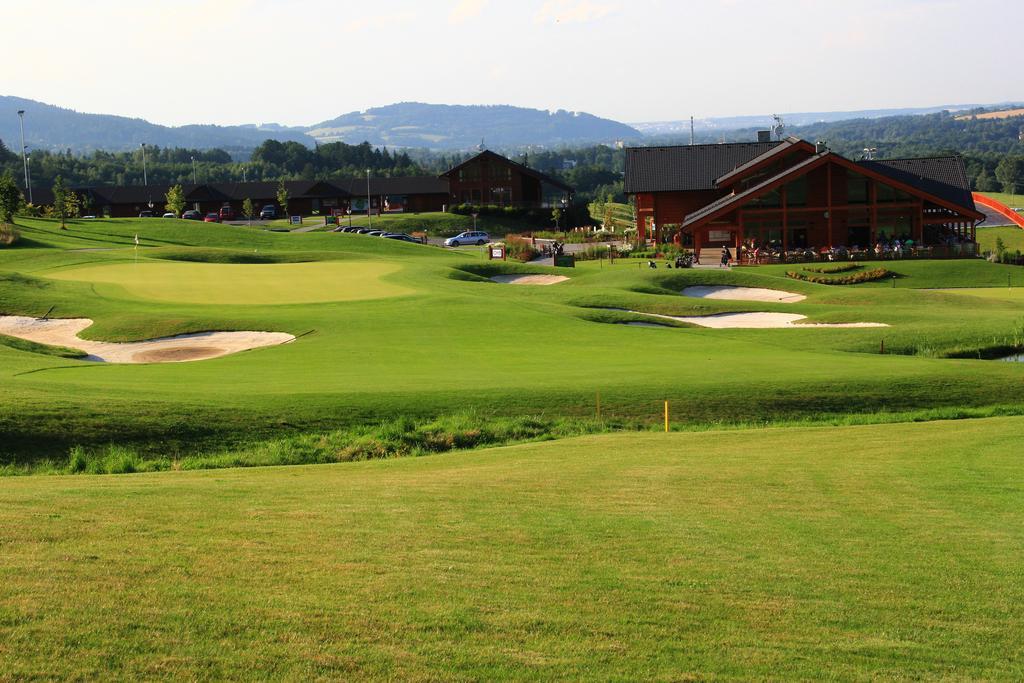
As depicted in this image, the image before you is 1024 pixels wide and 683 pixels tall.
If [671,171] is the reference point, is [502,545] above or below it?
below

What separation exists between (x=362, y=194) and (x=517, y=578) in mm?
127618

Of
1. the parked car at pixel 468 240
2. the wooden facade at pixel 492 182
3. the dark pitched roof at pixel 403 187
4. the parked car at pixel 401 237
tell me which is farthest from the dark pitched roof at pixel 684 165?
the dark pitched roof at pixel 403 187

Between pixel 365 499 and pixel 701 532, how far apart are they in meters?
4.70

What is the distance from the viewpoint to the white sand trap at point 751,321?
41.7 meters

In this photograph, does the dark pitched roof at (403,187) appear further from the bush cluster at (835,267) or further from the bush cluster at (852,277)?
the bush cluster at (852,277)

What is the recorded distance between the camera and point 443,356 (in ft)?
112

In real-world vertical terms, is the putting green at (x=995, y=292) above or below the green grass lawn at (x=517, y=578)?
above

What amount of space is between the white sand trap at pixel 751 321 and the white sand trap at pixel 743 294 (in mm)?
5667

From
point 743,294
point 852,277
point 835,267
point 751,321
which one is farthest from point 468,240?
point 751,321

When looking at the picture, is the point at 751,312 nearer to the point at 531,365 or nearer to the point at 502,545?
the point at 531,365

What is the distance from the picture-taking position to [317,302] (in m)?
46.8

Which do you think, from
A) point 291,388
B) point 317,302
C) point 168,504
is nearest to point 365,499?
point 168,504

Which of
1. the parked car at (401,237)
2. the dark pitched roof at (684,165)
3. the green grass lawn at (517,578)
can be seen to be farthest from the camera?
the parked car at (401,237)

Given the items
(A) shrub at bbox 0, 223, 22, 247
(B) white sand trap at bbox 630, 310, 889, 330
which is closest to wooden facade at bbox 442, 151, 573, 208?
(A) shrub at bbox 0, 223, 22, 247
